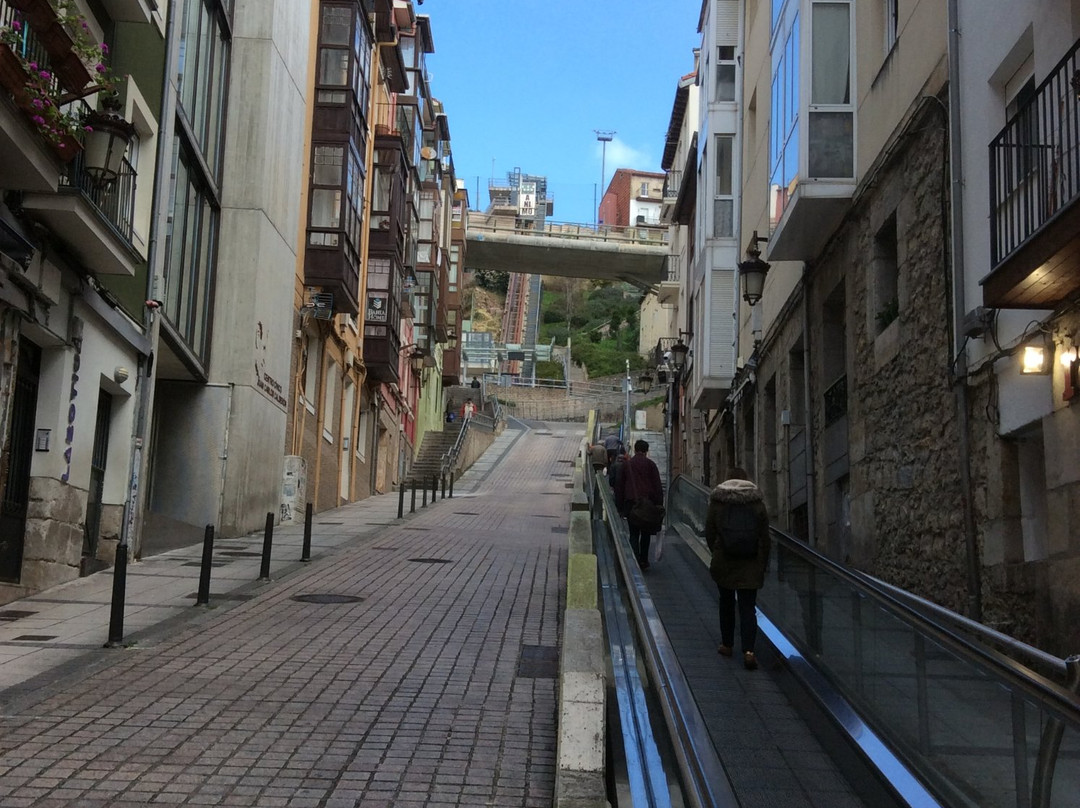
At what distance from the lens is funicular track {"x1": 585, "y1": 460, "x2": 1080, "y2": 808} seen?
4160mm

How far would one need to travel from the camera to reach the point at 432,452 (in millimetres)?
44875

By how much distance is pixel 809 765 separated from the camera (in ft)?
21.2

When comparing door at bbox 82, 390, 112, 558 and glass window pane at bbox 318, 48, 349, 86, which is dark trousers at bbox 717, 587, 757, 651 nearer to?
door at bbox 82, 390, 112, 558

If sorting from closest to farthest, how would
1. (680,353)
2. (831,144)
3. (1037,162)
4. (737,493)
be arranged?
(1037,162)
(737,493)
(831,144)
(680,353)

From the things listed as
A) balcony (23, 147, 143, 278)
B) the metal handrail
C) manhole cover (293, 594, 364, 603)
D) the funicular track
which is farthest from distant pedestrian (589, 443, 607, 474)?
the metal handrail

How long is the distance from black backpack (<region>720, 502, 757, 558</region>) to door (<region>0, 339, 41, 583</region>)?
7146mm

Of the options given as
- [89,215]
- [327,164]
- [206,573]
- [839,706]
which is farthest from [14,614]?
[327,164]

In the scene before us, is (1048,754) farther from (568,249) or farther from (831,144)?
(568,249)

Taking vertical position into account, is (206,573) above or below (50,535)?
below

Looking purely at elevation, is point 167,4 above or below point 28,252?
above

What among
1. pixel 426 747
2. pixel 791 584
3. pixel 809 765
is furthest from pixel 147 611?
pixel 809 765

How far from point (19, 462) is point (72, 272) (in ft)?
6.82

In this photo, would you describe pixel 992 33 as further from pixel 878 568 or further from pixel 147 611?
pixel 147 611

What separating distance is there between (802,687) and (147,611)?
20.0 feet
